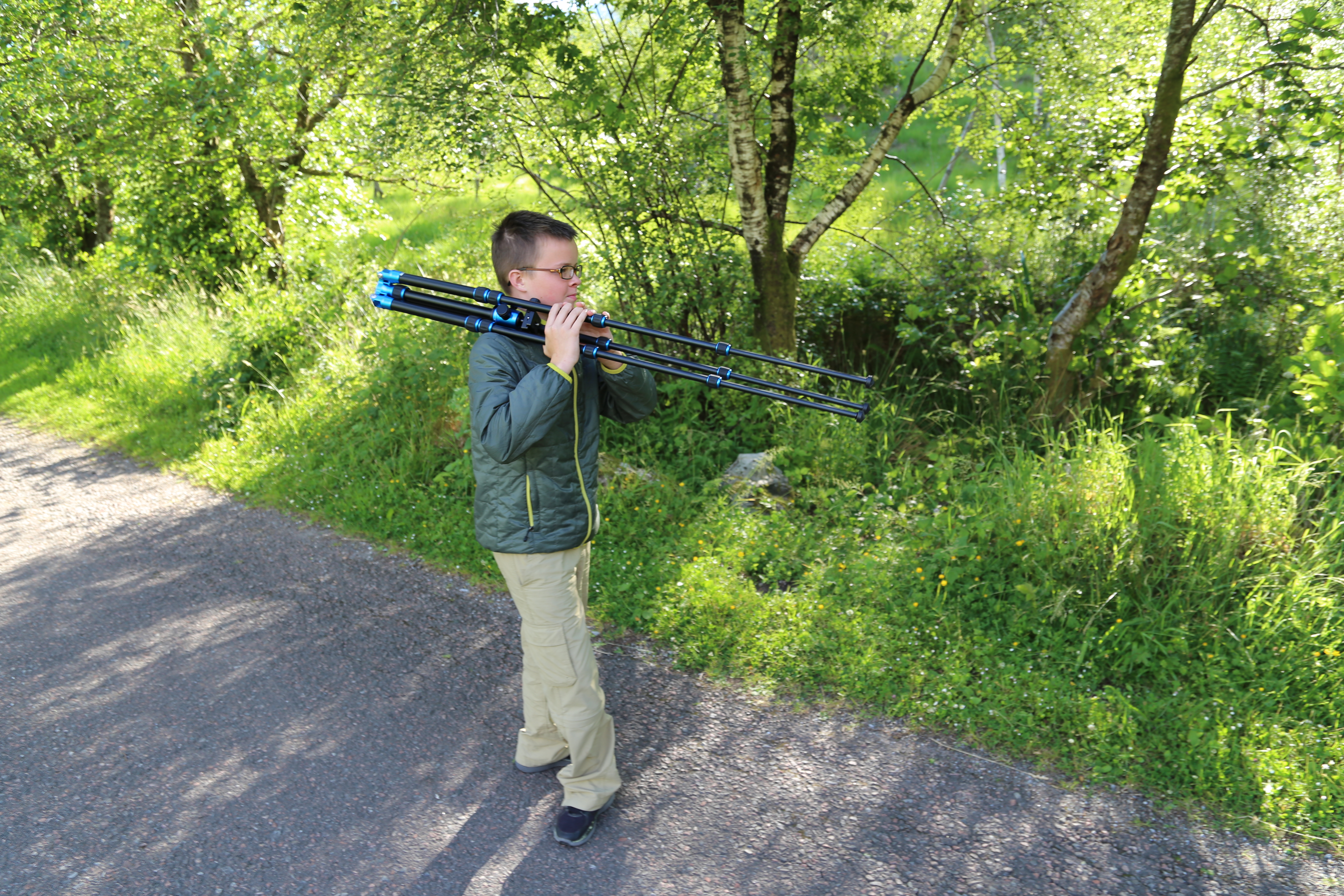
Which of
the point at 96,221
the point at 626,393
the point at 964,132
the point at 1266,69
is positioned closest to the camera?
the point at 626,393

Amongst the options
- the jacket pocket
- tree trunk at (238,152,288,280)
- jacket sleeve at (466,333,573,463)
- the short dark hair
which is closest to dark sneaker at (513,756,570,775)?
the jacket pocket

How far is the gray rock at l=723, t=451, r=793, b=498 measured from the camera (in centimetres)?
556

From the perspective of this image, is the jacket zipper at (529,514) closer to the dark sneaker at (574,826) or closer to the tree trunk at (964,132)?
the dark sneaker at (574,826)

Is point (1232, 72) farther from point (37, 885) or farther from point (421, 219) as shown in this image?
point (421, 219)

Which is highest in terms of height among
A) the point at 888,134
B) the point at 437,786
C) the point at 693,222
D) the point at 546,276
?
the point at 888,134

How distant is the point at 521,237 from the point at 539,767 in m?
2.02

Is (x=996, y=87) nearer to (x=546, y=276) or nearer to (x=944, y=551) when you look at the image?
(x=944, y=551)

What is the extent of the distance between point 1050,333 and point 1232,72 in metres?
2.34

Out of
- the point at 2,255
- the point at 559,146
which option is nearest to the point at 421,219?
the point at 559,146

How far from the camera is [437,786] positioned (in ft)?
10.7

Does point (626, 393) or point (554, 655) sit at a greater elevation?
point (626, 393)

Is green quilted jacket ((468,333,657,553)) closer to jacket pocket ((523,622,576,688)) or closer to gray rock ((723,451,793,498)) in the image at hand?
jacket pocket ((523,622,576,688))

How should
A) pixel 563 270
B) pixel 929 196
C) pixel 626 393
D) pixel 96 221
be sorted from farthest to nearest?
pixel 96 221 < pixel 929 196 < pixel 626 393 < pixel 563 270

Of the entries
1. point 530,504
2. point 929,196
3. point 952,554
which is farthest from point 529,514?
point 929,196
